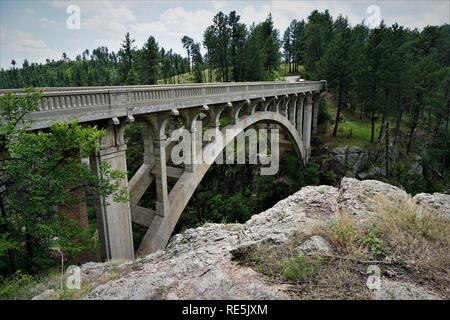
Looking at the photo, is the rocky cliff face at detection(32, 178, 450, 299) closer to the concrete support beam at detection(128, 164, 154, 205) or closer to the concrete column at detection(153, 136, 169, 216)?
the concrete column at detection(153, 136, 169, 216)

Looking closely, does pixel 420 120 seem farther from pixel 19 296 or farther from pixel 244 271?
pixel 19 296

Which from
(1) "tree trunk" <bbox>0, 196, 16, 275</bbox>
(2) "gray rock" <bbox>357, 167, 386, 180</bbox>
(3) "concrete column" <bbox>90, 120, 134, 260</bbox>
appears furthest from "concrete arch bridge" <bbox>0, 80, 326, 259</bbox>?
(2) "gray rock" <bbox>357, 167, 386, 180</bbox>

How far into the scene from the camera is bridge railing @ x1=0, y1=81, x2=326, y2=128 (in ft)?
20.5

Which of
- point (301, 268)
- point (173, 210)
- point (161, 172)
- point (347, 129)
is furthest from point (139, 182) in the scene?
point (347, 129)

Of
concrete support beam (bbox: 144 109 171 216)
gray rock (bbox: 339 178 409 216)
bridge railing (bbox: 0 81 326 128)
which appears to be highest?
bridge railing (bbox: 0 81 326 128)

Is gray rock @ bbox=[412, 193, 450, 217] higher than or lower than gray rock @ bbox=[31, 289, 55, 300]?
higher

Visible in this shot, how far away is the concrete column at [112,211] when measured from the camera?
7.90 meters

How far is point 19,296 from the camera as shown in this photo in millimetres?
4324

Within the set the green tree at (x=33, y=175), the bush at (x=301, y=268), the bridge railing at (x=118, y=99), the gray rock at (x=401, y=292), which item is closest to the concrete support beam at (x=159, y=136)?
the bridge railing at (x=118, y=99)

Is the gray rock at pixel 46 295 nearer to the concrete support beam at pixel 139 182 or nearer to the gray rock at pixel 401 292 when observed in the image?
the gray rock at pixel 401 292

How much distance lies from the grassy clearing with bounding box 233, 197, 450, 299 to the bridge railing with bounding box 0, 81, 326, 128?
206 inches
